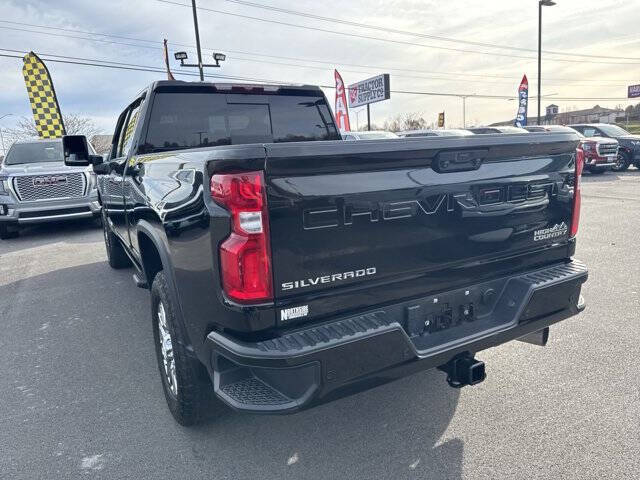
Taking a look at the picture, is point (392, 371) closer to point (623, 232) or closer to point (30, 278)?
point (30, 278)

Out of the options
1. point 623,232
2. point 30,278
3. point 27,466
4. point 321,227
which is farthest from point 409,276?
point 623,232

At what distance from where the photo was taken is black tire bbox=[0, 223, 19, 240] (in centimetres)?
943

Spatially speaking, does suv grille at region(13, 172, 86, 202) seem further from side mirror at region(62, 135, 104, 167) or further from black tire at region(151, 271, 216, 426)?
black tire at region(151, 271, 216, 426)

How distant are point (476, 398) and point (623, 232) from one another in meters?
6.17

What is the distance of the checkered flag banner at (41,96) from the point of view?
714 inches

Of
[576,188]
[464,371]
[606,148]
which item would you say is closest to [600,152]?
[606,148]

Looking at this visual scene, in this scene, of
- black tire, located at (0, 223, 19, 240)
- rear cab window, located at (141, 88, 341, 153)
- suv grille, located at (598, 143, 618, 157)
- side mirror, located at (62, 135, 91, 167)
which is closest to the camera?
rear cab window, located at (141, 88, 341, 153)

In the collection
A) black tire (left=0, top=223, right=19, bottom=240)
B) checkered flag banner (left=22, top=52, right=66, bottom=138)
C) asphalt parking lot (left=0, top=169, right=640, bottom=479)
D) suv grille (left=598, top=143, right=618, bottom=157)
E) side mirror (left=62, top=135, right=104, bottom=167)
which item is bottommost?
asphalt parking lot (left=0, top=169, right=640, bottom=479)

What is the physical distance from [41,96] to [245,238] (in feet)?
68.1

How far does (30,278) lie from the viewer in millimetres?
6398

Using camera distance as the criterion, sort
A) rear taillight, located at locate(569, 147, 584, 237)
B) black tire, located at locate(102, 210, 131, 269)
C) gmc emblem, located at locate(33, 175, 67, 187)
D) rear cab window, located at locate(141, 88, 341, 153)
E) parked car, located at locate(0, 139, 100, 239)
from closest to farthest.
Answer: rear taillight, located at locate(569, 147, 584, 237) < rear cab window, located at locate(141, 88, 341, 153) < black tire, located at locate(102, 210, 131, 269) < parked car, located at locate(0, 139, 100, 239) < gmc emblem, located at locate(33, 175, 67, 187)

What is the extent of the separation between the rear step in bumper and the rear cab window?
7.73 ft

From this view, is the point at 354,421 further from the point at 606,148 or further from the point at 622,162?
the point at 622,162

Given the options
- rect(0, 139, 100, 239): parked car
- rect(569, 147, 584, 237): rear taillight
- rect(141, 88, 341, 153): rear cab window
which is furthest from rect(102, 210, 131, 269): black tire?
rect(569, 147, 584, 237): rear taillight
